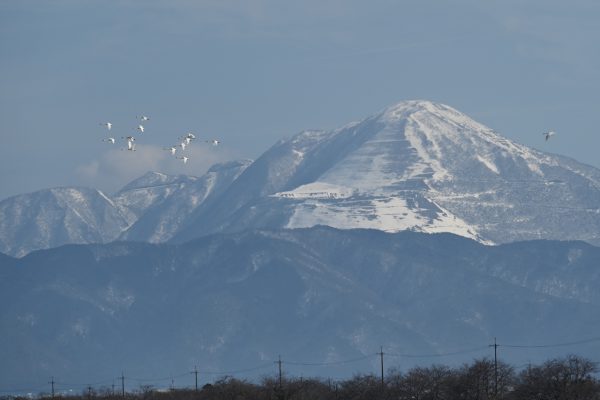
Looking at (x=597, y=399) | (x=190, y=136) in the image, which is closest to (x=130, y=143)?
(x=190, y=136)

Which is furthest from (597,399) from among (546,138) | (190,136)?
(190,136)

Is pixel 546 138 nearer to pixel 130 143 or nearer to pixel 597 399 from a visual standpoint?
pixel 597 399

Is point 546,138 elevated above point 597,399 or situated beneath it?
elevated above

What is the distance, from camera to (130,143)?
188875 millimetres

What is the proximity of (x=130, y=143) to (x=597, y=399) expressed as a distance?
5759cm

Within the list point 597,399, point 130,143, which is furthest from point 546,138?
point 130,143

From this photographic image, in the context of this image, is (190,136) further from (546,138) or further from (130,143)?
(546,138)

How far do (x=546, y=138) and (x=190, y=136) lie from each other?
37.5m

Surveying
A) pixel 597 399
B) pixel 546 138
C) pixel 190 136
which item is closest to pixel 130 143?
pixel 190 136

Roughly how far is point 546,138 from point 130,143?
1681 inches

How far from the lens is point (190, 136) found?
645 ft

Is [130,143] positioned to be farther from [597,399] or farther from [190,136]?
[597,399]

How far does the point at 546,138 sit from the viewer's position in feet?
624

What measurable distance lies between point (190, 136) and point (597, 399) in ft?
171
